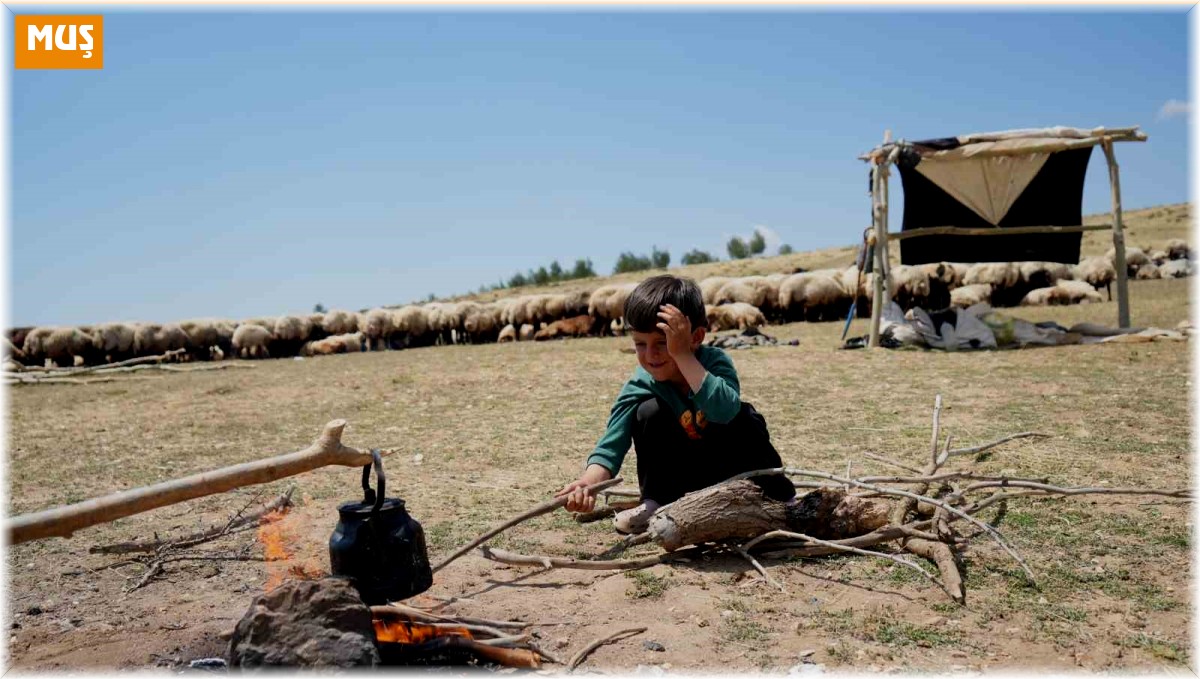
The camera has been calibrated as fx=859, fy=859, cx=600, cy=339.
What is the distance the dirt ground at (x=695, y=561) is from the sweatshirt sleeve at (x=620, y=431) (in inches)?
17.3

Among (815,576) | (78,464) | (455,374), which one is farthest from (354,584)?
(455,374)

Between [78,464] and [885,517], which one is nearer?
[885,517]

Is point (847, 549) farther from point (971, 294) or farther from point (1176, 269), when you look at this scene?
point (1176, 269)

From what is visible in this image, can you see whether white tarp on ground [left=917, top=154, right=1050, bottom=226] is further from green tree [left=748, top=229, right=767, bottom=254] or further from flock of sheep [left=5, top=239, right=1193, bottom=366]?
green tree [left=748, top=229, right=767, bottom=254]

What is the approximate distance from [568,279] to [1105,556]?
44882 millimetres

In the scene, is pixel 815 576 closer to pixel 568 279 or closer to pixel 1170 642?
pixel 1170 642

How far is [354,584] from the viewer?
2.39 m

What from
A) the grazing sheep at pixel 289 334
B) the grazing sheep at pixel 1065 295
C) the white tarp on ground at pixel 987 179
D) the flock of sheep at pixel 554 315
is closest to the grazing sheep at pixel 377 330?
the flock of sheep at pixel 554 315

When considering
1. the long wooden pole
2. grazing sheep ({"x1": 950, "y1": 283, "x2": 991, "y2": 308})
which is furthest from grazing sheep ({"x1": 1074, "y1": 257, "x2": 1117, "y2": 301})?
the long wooden pole

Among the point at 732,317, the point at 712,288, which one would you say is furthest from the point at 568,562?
the point at 712,288

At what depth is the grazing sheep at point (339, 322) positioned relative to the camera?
26922 millimetres

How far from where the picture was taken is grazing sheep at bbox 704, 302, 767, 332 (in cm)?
1942

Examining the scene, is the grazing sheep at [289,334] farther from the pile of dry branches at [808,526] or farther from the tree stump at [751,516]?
the tree stump at [751,516]

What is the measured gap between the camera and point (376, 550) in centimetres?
242
